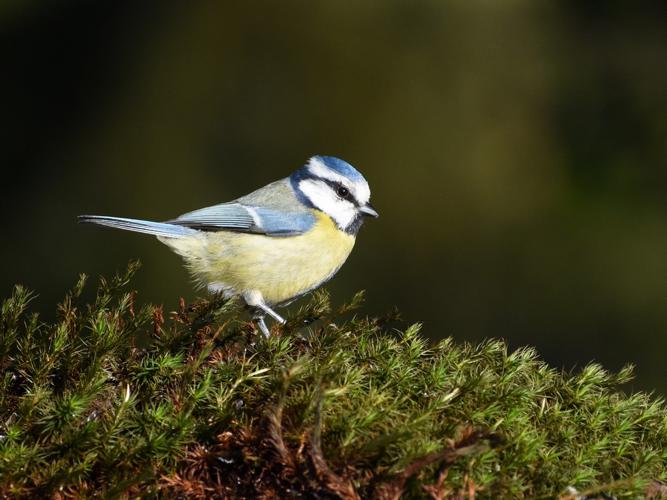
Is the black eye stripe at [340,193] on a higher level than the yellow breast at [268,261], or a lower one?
higher

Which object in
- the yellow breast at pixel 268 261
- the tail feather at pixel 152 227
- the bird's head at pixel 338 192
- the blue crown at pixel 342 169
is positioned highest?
the blue crown at pixel 342 169

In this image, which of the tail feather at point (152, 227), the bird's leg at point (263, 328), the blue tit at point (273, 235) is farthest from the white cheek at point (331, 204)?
the bird's leg at point (263, 328)

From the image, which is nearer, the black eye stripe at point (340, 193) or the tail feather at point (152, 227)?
the tail feather at point (152, 227)

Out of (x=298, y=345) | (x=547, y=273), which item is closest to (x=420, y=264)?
(x=547, y=273)

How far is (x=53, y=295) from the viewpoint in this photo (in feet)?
9.15

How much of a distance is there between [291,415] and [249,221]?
1122 mm

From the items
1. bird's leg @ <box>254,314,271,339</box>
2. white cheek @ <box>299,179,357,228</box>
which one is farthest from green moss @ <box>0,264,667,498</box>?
white cheek @ <box>299,179,357,228</box>

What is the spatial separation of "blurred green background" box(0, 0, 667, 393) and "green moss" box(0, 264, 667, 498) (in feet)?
5.06

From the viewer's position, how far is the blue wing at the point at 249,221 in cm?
189

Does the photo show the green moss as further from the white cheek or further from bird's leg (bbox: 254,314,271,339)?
the white cheek

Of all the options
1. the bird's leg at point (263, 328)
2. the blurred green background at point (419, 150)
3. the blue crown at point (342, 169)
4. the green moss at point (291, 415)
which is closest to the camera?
the green moss at point (291, 415)

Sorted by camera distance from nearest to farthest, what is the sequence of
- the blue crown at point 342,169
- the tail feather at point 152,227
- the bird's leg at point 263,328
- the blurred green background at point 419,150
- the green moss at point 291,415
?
the green moss at point 291,415 < the bird's leg at point 263,328 < the tail feather at point 152,227 < the blue crown at point 342,169 < the blurred green background at point 419,150

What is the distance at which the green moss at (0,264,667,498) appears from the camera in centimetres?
77

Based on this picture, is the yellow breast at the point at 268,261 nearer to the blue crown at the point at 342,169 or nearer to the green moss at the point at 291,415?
the blue crown at the point at 342,169
